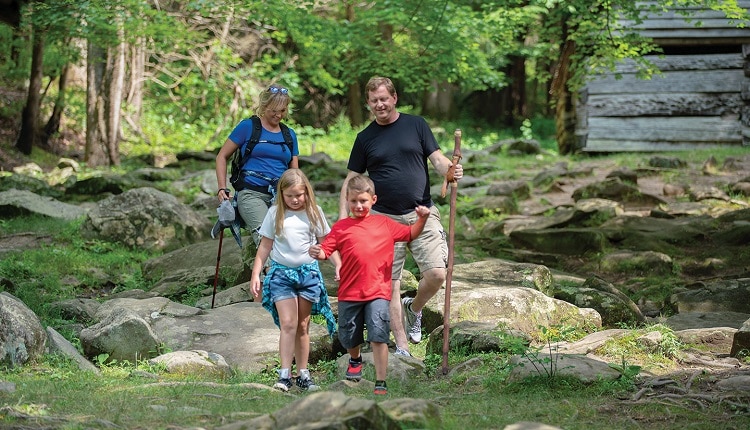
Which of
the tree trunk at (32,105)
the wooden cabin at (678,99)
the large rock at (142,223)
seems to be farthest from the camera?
the tree trunk at (32,105)

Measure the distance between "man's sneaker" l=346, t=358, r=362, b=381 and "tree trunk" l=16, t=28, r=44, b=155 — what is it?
15.7 meters

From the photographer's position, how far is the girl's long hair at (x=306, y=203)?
6.32 meters

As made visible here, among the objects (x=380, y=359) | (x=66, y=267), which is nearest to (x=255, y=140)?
(x=380, y=359)

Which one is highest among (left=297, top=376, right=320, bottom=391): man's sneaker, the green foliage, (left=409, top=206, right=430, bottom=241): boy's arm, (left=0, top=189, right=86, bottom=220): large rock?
(left=409, top=206, right=430, bottom=241): boy's arm

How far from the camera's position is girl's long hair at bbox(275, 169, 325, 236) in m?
6.32

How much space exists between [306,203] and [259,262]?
20.2 inches

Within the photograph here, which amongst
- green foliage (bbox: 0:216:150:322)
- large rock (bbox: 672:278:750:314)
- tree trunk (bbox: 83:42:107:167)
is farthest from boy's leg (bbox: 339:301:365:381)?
tree trunk (bbox: 83:42:107:167)

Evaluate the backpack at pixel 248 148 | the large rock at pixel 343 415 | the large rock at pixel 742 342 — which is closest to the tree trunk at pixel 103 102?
the backpack at pixel 248 148

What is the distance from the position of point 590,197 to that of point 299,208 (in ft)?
32.1

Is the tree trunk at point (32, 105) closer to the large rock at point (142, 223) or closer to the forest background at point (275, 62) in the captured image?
the forest background at point (275, 62)

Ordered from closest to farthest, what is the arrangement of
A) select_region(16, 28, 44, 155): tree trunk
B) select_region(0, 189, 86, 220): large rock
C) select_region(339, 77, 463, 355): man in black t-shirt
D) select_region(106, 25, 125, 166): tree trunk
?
select_region(339, 77, 463, 355): man in black t-shirt
select_region(0, 189, 86, 220): large rock
select_region(106, 25, 125, 166): tree trunk
select_region(16, 28, 44, 155): tree trunk

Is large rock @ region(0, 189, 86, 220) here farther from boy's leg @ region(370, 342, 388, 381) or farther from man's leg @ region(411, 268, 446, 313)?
boy's leg @ region(370, 342, 388, 381)

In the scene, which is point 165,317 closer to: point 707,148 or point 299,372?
point 299,372

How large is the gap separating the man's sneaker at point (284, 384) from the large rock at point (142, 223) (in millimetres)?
6648
